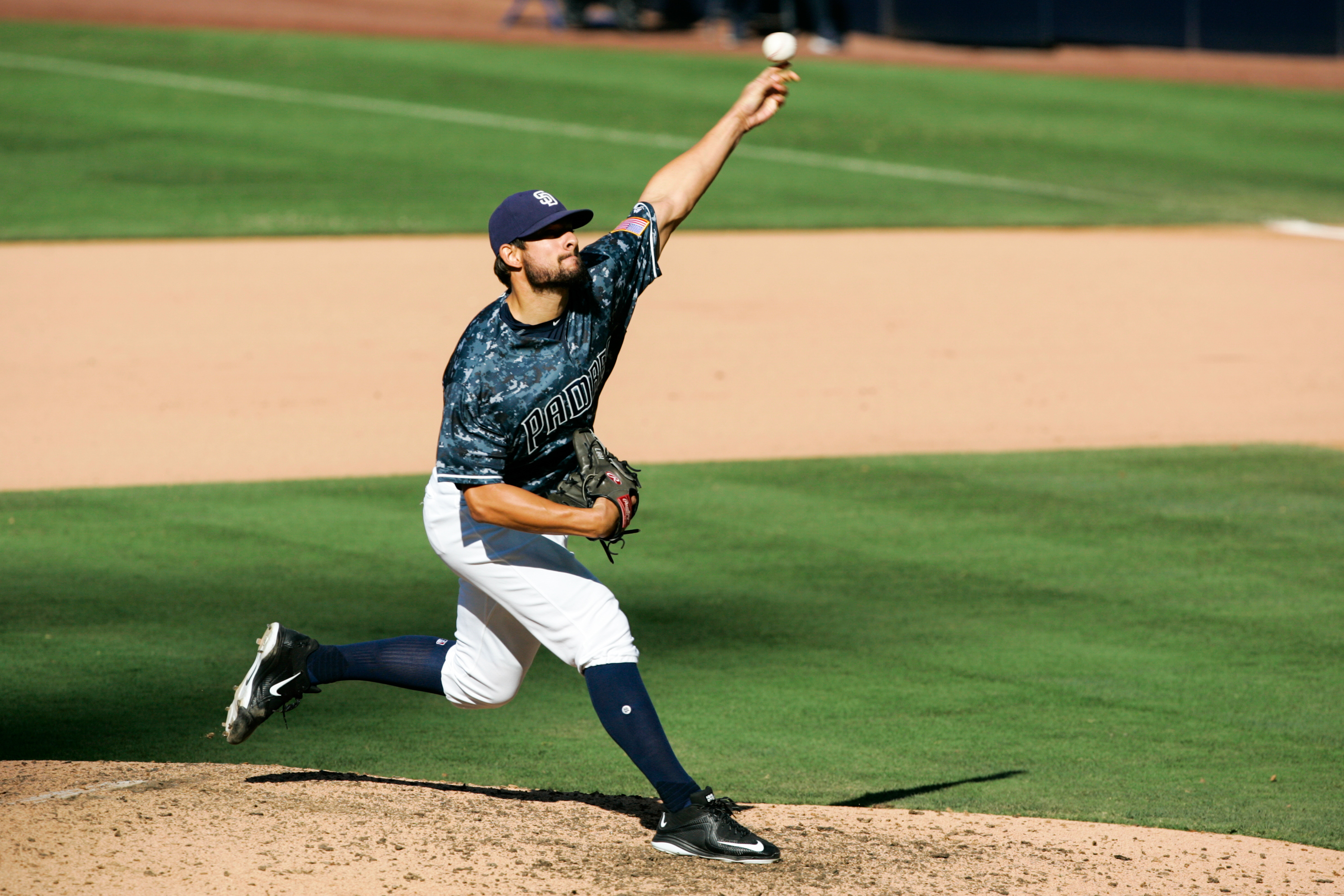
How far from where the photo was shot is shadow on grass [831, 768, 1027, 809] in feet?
18.2

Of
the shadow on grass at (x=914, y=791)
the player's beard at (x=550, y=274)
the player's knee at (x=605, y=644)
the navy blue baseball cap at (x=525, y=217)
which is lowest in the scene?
the shadow on grass at (x=914, y=791)

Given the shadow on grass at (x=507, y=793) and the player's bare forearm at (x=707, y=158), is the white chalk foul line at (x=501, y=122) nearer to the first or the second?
the player's bare forearm at (x=707, y=158)

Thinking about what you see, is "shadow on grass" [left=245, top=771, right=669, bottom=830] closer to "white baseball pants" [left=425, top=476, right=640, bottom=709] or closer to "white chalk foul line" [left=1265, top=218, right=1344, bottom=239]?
"white baseball pants" [left=425, top=476, right=640, bottom=709]

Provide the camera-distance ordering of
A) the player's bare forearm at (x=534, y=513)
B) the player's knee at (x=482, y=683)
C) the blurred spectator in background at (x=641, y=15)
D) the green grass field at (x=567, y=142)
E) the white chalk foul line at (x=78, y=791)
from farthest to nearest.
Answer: the blurred spectator in background at (x=641, y=15)
the green grass field at (x=567, y=142)
the player's knee at (x=482, y=683)
the white chalk foul line at (x=78, y=791)
the player's bare forearm at (x=534, y=513)

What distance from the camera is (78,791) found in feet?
16.5

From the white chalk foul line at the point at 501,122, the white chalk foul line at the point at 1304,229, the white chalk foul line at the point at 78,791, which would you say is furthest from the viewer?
the white chalk foul line at the point at 501,122

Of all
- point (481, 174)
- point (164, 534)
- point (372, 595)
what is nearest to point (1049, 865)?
point (372, 595)

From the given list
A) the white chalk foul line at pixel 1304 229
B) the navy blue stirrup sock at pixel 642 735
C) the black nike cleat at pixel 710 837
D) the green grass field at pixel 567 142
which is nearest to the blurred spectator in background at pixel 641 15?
the green grass field at pixel 567 142

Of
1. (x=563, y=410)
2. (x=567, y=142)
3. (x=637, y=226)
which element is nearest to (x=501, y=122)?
(x=567, y=142)

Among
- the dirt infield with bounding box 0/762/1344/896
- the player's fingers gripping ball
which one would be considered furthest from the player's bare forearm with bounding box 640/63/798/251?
the dirt infield with bounding box 0/762/1344/896

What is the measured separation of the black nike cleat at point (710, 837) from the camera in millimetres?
4727

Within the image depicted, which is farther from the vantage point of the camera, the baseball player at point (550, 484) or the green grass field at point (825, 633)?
the green grass field at point (825, 633)

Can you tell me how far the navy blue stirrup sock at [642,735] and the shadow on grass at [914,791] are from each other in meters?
0.84

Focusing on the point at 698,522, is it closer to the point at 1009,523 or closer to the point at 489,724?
the point at 1009,523
